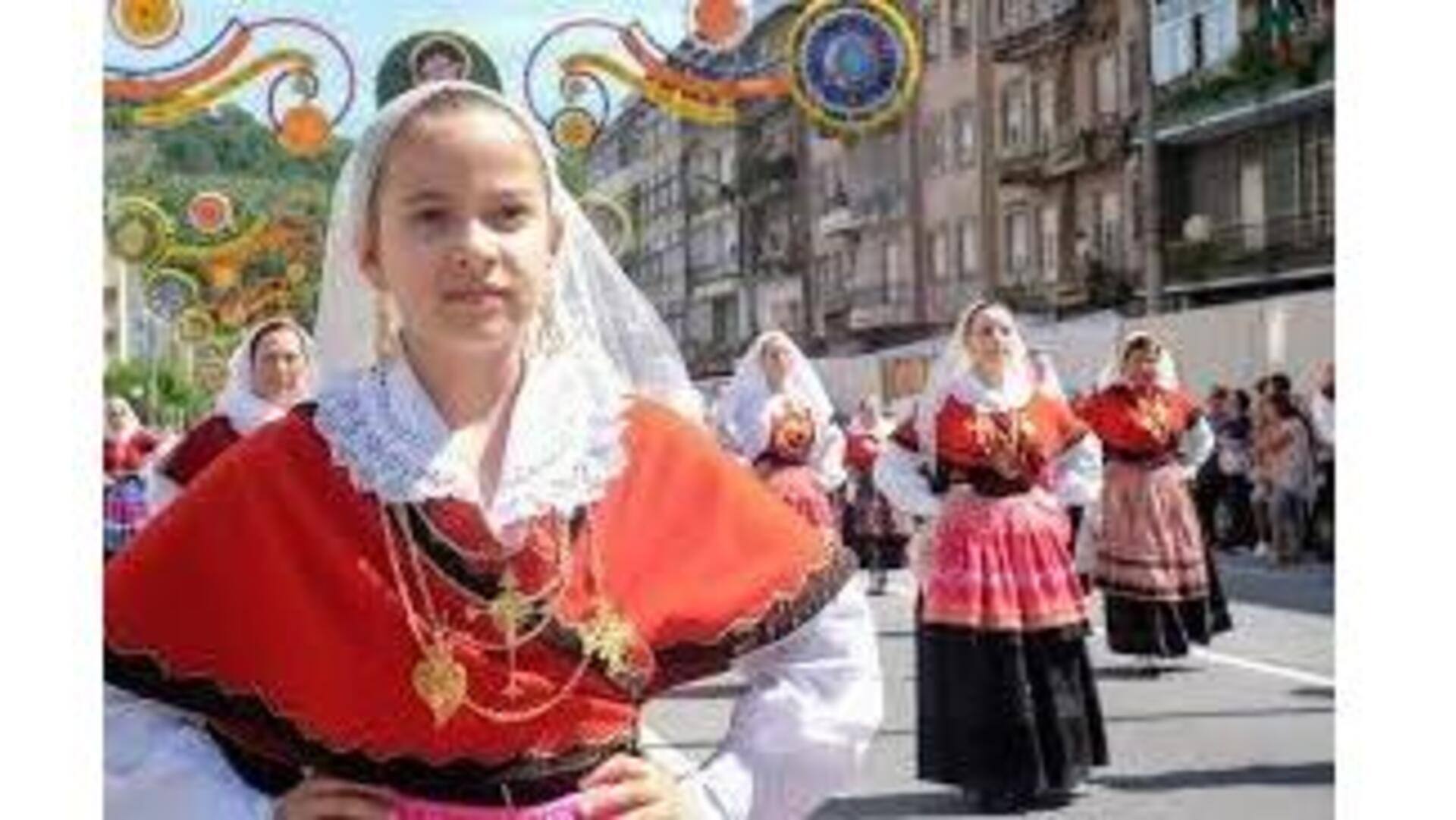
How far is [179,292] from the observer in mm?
8664

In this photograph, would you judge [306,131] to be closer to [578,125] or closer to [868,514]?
[578,125]

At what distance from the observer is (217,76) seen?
735cm

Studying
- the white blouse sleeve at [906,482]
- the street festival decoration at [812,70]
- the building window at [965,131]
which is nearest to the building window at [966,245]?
the building window at [965,131]

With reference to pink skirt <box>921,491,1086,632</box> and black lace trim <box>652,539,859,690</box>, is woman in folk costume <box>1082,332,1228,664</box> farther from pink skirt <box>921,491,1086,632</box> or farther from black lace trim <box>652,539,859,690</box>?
black lace trim <box>652,539,859,690</box>

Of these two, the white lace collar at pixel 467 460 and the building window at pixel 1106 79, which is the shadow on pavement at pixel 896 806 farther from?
the building window at pixel 1106 79

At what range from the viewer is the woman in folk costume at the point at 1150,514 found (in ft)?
31.4

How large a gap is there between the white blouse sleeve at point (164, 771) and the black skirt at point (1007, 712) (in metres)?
4.48

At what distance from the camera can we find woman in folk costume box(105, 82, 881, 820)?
2.35m

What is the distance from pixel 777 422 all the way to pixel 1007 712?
425 cm

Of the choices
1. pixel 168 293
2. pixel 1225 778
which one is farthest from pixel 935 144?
pixel 1225 778

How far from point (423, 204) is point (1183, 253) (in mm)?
7926

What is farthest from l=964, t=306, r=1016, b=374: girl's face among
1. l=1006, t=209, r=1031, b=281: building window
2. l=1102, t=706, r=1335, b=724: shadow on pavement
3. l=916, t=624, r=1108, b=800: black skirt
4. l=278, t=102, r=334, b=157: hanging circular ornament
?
l=1006, t=209, r=1031, b=281: building window

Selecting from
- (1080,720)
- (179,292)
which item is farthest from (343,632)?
(179,292)

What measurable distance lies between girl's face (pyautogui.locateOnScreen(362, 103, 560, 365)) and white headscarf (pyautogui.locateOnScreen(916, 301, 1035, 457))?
4.56 metres
